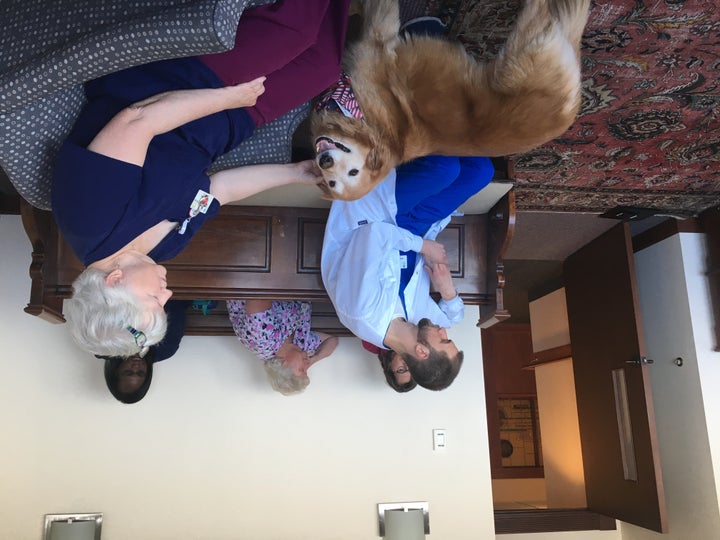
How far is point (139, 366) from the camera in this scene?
2.65m

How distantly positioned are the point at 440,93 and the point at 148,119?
2.40ft

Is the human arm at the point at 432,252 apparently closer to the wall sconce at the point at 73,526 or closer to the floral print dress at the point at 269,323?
the floral print dress at the point at 269,323

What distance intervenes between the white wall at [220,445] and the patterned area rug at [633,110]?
1100 millimetres

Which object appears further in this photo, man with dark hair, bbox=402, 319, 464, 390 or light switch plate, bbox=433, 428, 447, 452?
light switch plate, bbox=433, 428, 447, 452

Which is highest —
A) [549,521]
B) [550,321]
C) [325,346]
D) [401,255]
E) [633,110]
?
[633,110]

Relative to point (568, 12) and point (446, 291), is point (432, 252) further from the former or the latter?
point (568, 12)

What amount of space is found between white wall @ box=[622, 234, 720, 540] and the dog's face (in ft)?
7.68

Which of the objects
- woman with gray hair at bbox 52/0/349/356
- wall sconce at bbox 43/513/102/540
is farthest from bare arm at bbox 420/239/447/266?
wall sconce at bbox 43/513/102/540

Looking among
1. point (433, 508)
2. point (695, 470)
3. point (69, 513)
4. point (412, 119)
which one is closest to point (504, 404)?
point (695, 470)

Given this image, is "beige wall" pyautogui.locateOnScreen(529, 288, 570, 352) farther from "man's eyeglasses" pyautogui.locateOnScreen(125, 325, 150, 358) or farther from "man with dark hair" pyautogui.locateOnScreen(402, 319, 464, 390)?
"man's eyeglasses" pyautogui.locateOnScreen(125, 325, 150, 358)

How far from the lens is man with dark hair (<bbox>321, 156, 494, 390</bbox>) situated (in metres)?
1.93

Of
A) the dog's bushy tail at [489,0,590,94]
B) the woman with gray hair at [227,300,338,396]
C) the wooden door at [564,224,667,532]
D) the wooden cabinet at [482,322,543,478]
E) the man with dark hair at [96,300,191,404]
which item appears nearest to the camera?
the dog's bushy tail at [489,0,590,94]

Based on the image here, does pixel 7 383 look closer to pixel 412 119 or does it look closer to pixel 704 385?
pixel 412 119

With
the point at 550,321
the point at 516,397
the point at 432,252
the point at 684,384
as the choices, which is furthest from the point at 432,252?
the point at 516,397
